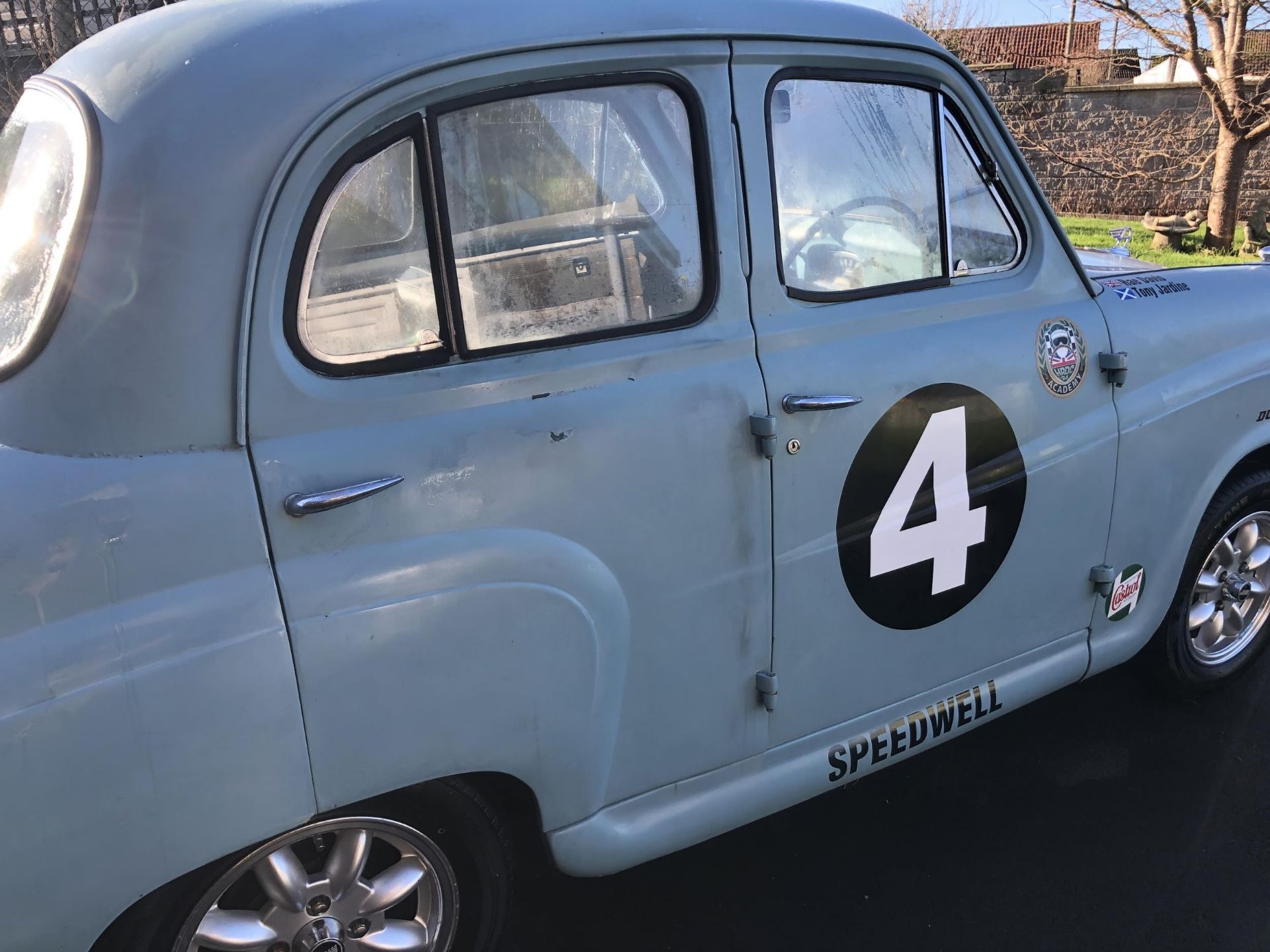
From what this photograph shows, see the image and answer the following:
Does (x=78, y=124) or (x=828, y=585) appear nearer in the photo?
(x=78, y=124)

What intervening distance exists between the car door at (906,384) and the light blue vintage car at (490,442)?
11mm

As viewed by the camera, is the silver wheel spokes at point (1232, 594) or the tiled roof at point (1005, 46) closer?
the silver wheel spokes at point (1232, 594)

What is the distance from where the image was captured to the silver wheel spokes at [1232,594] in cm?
328

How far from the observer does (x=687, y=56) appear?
2029 millimetres

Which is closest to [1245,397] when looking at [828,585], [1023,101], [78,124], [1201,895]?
[1201,895]

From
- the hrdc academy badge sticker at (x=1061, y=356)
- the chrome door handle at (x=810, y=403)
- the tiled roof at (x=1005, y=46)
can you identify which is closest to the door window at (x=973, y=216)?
the hrdc academy badge sticker at (x=1061, y=356)

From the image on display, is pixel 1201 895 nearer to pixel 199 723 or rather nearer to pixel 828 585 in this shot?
pixel 828 585

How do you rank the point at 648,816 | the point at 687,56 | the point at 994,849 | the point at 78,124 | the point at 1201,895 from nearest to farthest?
the point at 78,124
the point at 687,56
the point at 648,816
the point at 1201,895
the point at 994,849

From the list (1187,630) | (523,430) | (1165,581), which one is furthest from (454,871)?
(1187,630)

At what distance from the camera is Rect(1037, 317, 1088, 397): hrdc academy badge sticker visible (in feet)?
8.32

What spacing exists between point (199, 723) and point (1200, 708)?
3232mm

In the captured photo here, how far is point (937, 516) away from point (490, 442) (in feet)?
3.75

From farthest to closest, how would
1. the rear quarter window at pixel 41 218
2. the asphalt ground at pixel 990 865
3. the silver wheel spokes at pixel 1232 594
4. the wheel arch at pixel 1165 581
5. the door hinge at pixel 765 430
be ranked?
the silver wheel spokes at pixel 1232 594
the wheel arch at pixel 1165 581
the asphalt ground at pixel 990 865
the door hinge at pixel 765 430
the rear quarter window at pixel 41 218

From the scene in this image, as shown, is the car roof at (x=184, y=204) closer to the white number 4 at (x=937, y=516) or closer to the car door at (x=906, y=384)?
the car door at (x=906, y=384)
